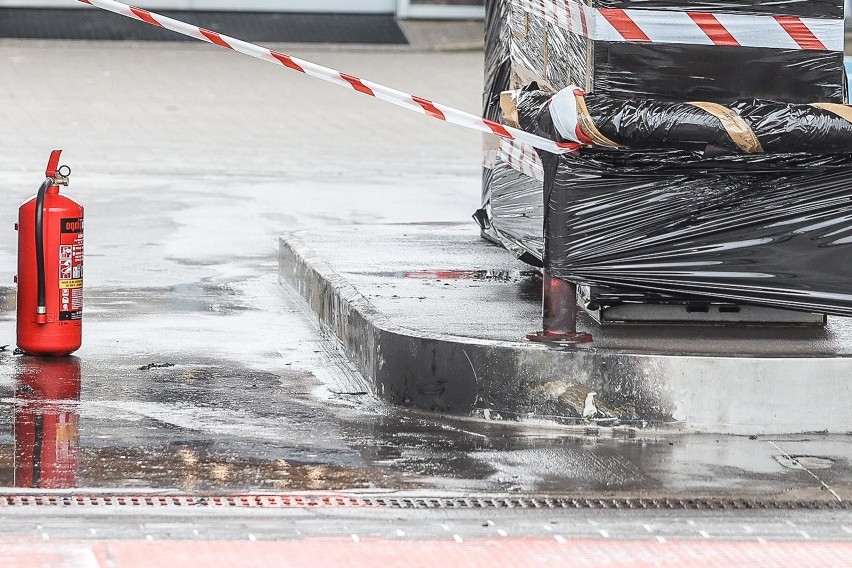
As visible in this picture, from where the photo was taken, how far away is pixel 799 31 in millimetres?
6398

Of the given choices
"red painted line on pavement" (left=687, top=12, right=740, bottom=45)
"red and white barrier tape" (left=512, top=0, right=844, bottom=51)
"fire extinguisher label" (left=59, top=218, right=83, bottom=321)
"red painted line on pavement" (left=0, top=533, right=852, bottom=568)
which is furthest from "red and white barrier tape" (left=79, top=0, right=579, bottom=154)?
"red painted line on pavement" (left=0, top=533, right=852, bottom=568)

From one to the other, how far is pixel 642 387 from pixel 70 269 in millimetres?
2553

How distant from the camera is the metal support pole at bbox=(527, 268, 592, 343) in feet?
20.6

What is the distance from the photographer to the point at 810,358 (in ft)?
19.9

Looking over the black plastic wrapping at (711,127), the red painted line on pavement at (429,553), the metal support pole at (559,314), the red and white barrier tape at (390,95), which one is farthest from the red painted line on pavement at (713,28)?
the red painted line on pavement at (429,553)

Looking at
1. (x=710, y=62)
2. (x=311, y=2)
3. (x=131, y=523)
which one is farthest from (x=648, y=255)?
(x=311, y=2)

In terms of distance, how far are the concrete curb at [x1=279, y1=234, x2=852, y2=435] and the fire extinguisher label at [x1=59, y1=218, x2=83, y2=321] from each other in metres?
1.72

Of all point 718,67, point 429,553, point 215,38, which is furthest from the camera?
point 215,38

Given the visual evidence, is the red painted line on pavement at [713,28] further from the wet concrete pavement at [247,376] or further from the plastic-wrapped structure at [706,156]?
the wet concrete pavement at [247,376]

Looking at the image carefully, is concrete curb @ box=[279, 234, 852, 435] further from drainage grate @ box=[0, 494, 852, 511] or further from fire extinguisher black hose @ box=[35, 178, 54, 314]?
fire extinguisher black hose @ box=[35, 178, 54, 314]

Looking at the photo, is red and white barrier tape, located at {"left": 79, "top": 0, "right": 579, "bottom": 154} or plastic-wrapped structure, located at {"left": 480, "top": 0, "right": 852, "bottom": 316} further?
red and white barrier tape, located at {"left": 79, "top": 0, "right": 579, "bottom": 154}

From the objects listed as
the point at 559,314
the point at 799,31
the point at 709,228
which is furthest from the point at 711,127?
the point at 559,314

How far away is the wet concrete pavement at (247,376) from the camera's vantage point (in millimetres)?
5375

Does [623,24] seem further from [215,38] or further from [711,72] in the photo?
[215,38]
